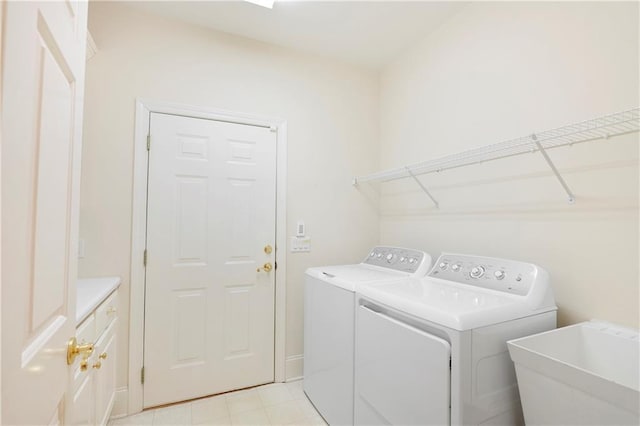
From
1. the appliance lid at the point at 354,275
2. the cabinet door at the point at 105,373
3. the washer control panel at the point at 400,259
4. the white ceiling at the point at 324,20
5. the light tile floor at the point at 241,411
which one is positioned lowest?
the light tile floor at the point at 241,411

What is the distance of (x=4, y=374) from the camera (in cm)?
46

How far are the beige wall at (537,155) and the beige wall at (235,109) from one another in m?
0.56

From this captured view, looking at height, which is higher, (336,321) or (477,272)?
(477,272)

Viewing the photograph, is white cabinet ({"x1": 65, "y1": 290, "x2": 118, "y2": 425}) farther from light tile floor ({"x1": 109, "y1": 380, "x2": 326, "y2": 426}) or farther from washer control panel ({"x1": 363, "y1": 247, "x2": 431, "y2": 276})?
washer control panel ({"x1": 363, "y1": 247, "x2": 431, "y2": 276})

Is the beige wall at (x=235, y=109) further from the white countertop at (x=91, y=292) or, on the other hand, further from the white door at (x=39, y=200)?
the white door at (x=39, y=200)

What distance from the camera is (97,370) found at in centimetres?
149

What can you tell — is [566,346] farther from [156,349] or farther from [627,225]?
[156,349]

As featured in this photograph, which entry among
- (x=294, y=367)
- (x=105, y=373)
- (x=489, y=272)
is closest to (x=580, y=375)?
(x=489, y=272)

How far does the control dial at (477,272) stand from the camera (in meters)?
1.58

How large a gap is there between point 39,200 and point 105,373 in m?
1.49

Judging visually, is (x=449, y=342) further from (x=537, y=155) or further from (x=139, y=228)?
(x=139, y=228)

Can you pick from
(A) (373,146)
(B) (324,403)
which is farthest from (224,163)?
(B) (324,403)

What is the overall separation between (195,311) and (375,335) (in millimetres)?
1340

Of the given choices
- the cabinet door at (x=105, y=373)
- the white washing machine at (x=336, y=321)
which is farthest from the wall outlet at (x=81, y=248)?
the white washing machine at (x=336, y=321)
